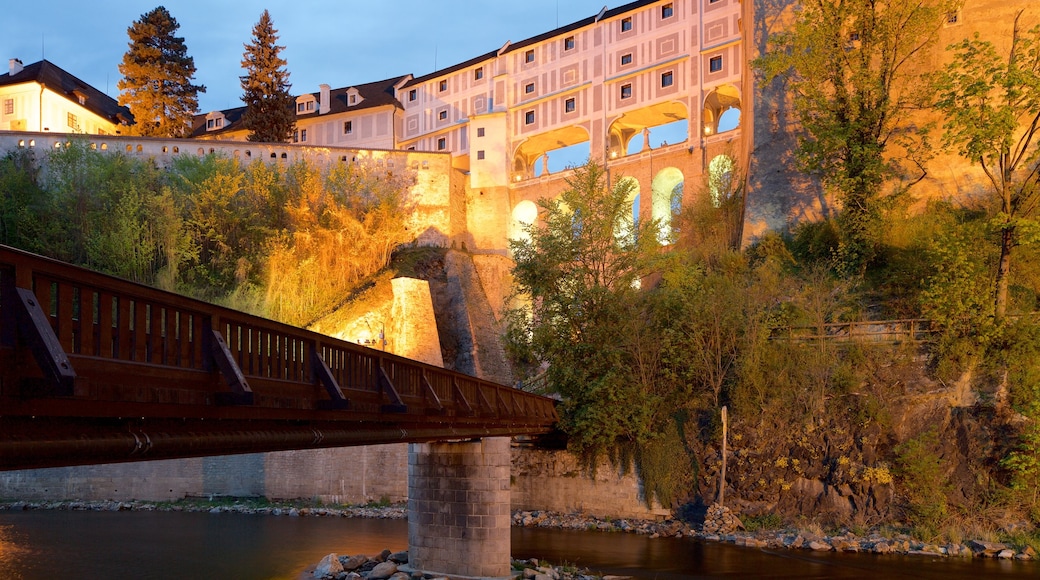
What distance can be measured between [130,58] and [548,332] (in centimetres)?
3698

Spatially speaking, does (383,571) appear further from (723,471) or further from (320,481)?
(320,481)

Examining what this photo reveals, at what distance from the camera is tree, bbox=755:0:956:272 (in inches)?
1179

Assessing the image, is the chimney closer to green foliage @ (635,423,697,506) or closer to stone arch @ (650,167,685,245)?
stone arch @ (650,167,685,245)

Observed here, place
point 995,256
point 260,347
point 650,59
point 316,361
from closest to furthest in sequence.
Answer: point 260,347 < point 316,361 < point 995,256 < point 650,59

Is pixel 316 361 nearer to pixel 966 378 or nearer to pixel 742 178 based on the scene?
pixel 966 378

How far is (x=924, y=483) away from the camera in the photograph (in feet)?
73.2

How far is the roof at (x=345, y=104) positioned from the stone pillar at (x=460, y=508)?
42488 mm

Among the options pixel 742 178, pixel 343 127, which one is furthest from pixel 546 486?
pixel 343 127

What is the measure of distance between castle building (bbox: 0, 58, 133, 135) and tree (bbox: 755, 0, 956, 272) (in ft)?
141

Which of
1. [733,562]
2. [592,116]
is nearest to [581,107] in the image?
[592,116]

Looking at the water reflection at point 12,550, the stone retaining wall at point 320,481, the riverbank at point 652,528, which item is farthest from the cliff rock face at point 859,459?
the water reflection at point 12,550

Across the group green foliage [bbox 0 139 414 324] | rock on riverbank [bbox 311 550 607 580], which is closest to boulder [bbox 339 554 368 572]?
rock on riverbank [bbox 311 550 607 580]

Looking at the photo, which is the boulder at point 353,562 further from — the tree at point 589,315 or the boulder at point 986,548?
the boulder at point 986,548

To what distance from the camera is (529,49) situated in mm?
50844
